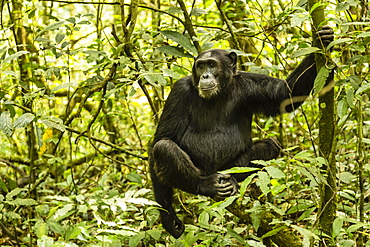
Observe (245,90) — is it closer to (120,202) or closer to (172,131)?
(172,131)

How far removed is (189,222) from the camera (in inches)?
233

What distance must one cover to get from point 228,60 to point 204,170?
4.36ft

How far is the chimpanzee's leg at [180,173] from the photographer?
4797 mm

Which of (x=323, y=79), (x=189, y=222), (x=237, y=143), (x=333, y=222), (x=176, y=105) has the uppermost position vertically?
(x=323, y=79)

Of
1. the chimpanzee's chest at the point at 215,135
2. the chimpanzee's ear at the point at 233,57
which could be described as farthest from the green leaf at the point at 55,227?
the chimpanzee's ear at the point at 233,57

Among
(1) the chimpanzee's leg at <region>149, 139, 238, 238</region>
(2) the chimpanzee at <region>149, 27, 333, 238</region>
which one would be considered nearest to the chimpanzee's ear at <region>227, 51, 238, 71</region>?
(2) the chimpanzee at <region>149, 27, 333, 238</region>

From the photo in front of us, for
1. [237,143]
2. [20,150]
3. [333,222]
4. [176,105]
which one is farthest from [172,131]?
[20,150]

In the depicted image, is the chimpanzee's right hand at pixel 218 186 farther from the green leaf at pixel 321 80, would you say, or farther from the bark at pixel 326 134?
the green leaf at pixel 321 80

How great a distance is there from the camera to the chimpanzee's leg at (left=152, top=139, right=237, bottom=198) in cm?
480

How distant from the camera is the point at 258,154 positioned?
16.8ft

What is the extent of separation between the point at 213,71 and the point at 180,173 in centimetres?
121

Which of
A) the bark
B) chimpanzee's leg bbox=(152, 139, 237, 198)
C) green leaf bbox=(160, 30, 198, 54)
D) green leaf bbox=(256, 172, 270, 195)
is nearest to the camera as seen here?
green leaf bbox=(256, 172, 270, 195)

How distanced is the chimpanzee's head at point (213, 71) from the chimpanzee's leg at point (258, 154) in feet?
2.59

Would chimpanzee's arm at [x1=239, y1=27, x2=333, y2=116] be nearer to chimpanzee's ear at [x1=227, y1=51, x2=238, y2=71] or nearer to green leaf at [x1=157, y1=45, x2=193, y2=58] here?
chimpanzee's ear at [x1=227, y1=51, x2=238, y2=71]
